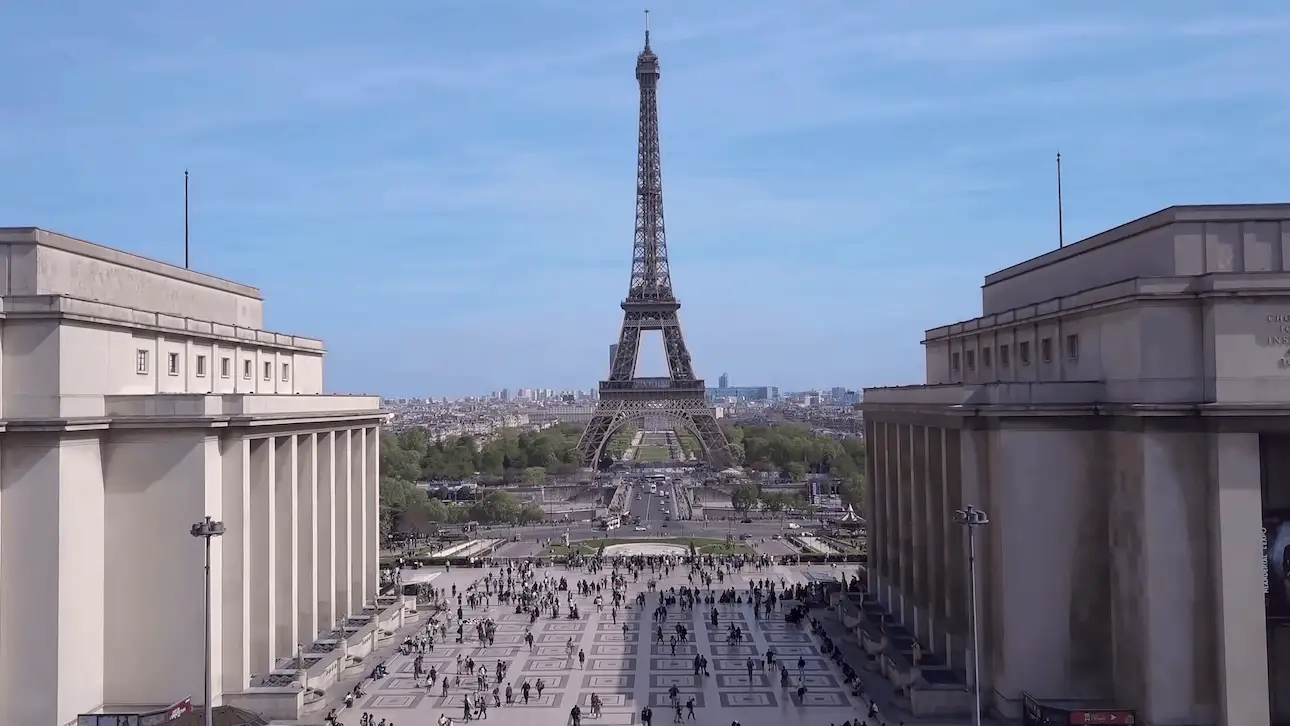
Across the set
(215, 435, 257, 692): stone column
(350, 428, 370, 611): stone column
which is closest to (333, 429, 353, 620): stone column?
(350, 428, 370, 611): stone column

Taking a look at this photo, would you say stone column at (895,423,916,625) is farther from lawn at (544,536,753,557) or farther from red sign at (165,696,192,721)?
lawn at (544,536,753,557)

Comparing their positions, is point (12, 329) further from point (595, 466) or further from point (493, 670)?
point (595, 466)

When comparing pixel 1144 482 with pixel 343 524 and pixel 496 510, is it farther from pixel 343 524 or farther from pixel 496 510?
pixel 496 510

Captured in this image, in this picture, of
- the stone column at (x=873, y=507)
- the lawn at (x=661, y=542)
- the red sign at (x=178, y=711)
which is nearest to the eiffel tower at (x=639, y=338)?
the lawn at (x=661, y=542)

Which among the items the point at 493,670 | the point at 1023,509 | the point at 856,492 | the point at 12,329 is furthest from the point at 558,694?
the point at 856,492

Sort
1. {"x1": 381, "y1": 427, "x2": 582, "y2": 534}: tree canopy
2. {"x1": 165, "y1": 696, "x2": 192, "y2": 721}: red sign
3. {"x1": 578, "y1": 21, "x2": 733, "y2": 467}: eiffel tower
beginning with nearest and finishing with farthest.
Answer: {"x1": 165, "y1": 696, "x2": 192, "y2": 721}: red sign
{"x1": 381, "y1": 427, "x2": 582, "y2": 534}: tree canopy
{"x1": 578, "y1": 21, "x2": 733, "y2": 467}: eiffel tower

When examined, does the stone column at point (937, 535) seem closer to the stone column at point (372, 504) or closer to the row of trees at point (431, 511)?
the stone column at point (372, 504)
